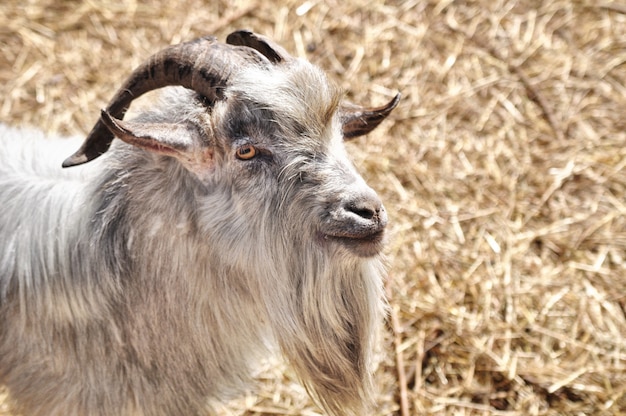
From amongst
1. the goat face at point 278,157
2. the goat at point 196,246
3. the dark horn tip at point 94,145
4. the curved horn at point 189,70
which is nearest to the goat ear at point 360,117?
the goat at point 196,246

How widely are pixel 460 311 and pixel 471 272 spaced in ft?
0.92

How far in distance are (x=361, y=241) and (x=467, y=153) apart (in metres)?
2.75

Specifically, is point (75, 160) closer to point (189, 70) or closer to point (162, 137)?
point (162, 137)

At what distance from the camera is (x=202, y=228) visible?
2.71m

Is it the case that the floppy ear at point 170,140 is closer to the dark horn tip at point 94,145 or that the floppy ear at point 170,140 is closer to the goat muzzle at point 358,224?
the dark horn tip at point 94,145

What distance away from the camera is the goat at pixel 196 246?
2.56 metres

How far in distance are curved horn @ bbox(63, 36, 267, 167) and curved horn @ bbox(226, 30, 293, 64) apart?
73mm

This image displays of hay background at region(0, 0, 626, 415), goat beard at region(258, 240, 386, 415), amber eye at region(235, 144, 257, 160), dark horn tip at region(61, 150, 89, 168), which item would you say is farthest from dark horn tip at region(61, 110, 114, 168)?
hay background at region(0, 0, 626, 415)

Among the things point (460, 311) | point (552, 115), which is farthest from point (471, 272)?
point (552, 115)

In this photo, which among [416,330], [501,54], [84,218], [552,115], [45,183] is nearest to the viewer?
[84,218]

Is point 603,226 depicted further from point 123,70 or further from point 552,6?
point 123,70

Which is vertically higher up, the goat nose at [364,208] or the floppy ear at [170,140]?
the floppy ear at [170,140]

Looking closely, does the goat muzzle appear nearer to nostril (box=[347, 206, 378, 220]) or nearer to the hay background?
nostril (box=[347, 206, 378, 220])

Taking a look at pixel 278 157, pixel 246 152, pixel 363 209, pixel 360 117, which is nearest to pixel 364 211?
pixel 363 209
